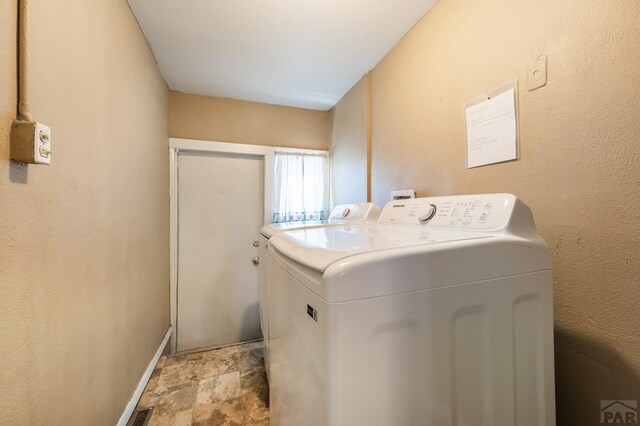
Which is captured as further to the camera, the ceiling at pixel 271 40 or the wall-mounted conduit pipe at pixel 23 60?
the ceiling at pixel 271 40

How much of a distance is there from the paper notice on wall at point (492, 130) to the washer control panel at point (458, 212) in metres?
0.27

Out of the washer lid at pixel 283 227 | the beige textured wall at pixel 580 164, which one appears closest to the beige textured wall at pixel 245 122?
the washer lid at pixel 283 227

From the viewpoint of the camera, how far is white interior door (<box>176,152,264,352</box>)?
242 cm

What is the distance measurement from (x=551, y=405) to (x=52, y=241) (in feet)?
5.24

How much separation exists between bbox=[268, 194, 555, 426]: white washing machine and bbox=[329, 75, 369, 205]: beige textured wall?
4.55ft

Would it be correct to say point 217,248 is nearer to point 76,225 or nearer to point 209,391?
point 209,391

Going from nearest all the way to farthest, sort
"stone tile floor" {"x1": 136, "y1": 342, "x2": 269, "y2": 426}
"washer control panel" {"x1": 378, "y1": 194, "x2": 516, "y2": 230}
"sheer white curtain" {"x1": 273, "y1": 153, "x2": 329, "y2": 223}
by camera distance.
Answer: "washer control panel" {"x1": 378, "y1": 194, "x2": 516, "y2": 230}
"stone tile floor" {"x1": 136, "y1": 342, "x2": 269, "y2": 426}
"sheer white curtain" {"x1": 273, "y1": 153, "x2": 329, "y2": 223}

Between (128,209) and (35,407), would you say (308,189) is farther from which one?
(35,407)

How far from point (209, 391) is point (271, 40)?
7.81ft

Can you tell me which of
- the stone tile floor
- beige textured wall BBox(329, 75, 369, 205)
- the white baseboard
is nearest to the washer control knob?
beige textured wall BBox(329, 75, 369, 205)

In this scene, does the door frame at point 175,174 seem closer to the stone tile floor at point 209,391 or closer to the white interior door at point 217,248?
the white interior door at point 217,248

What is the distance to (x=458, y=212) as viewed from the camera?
0.94 metres

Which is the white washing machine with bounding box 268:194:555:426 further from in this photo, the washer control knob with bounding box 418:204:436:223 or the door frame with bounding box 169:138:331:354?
the door frame with bounding box 169:138:331:354

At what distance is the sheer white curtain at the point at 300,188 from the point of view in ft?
8.64
